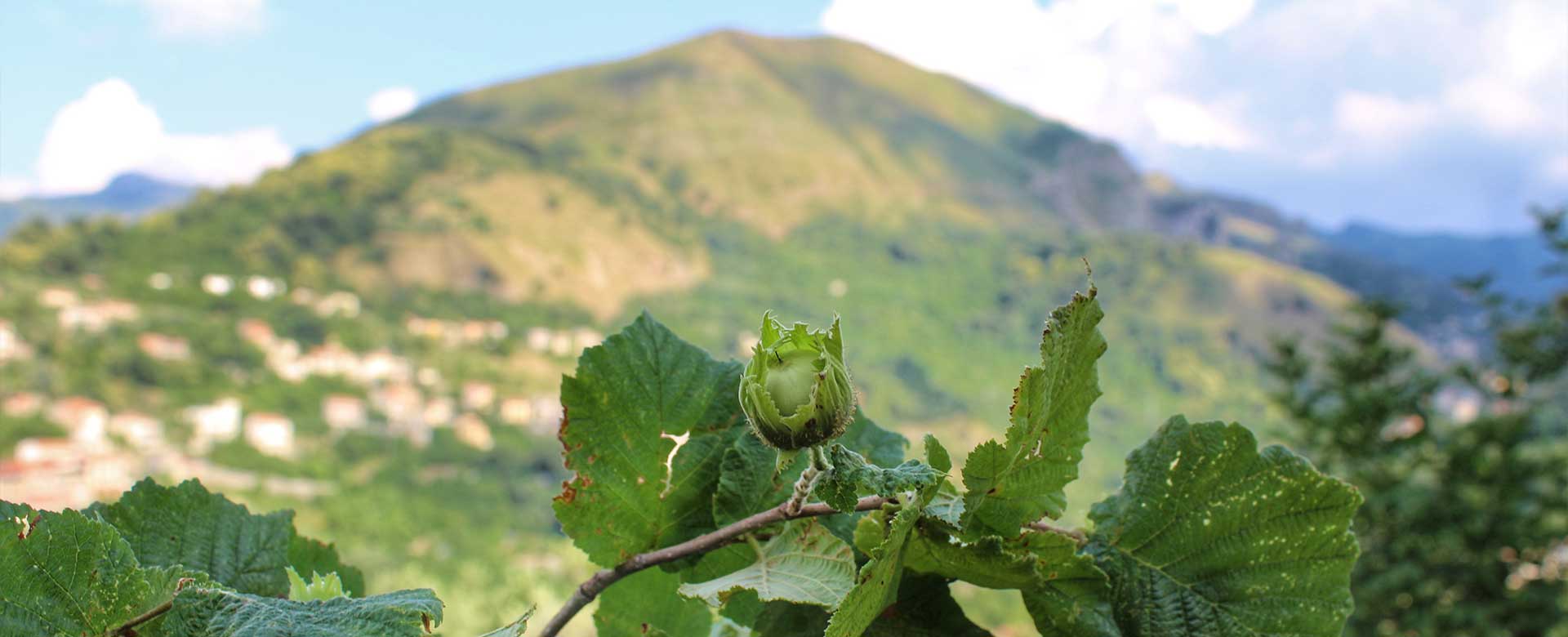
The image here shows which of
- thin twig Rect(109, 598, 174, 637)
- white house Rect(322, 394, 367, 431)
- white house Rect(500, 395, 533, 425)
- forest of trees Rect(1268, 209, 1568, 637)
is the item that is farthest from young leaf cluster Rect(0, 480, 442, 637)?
white house Rect(322, 394, 367, 431)

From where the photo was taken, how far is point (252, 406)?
45.7 m

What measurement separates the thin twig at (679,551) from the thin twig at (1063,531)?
89mm

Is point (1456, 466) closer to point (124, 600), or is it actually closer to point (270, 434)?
point (124, 600)

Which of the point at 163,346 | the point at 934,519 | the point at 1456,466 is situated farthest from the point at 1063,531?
the point at 163,346

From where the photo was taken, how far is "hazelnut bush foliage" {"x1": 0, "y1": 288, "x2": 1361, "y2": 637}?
43 centimetres

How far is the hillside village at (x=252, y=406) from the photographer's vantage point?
3891 centimetres

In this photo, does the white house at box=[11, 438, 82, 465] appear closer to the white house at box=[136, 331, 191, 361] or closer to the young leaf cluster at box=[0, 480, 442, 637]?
the white house at box=[136, 331, 191, 361]

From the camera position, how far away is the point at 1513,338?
870 cm

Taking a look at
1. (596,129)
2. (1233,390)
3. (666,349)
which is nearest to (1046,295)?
(1233,390)

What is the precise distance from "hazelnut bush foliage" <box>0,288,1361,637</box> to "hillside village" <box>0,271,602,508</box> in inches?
1557

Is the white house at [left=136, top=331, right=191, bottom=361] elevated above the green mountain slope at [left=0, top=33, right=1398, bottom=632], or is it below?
below

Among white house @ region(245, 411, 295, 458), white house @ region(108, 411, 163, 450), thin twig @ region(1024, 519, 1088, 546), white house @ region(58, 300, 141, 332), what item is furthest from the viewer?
white house @ region(58, 300, 141, 332)

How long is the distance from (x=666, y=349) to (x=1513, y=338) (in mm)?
10165

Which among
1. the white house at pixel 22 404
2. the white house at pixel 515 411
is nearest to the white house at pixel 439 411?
the white house at pixel 515 411
